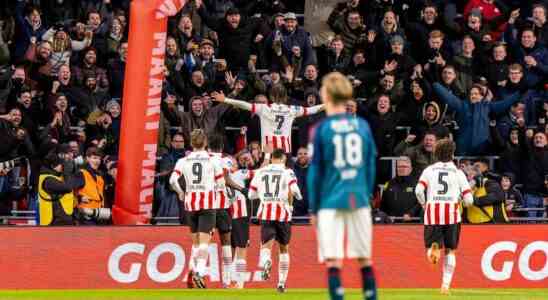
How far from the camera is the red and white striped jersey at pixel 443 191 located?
2011 cm

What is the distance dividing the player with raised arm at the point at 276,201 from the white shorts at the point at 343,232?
862 cm

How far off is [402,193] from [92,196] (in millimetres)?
5067

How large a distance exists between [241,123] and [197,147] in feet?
14.0

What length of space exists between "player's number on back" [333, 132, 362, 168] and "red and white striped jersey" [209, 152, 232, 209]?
29.0ft

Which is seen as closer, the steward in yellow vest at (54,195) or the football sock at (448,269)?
the football sock at (448,269)

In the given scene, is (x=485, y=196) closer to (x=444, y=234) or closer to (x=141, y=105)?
(x=444, y=234)

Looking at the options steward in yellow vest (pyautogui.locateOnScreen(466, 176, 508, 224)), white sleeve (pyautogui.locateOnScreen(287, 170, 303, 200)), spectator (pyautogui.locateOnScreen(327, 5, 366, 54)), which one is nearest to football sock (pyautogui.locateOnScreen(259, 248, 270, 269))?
white sleeve (pyautogui.locateOnScreen(287, 170, 303, 200))

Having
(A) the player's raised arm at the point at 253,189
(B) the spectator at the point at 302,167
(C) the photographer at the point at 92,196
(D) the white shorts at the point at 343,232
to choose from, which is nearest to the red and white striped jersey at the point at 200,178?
(A) the player's raised arm at the point at 253,189

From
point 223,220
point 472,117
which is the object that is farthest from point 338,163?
point 472,117

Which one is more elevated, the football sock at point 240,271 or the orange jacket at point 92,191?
the orange jacket at point 92,191

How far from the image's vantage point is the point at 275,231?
20.8m

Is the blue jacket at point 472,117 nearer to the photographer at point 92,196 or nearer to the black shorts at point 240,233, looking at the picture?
the black shorts at point 240,233

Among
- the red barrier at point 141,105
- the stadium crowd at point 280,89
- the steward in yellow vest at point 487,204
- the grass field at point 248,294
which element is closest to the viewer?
the grass field at point 248,294

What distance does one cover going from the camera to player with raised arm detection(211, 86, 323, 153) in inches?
874
